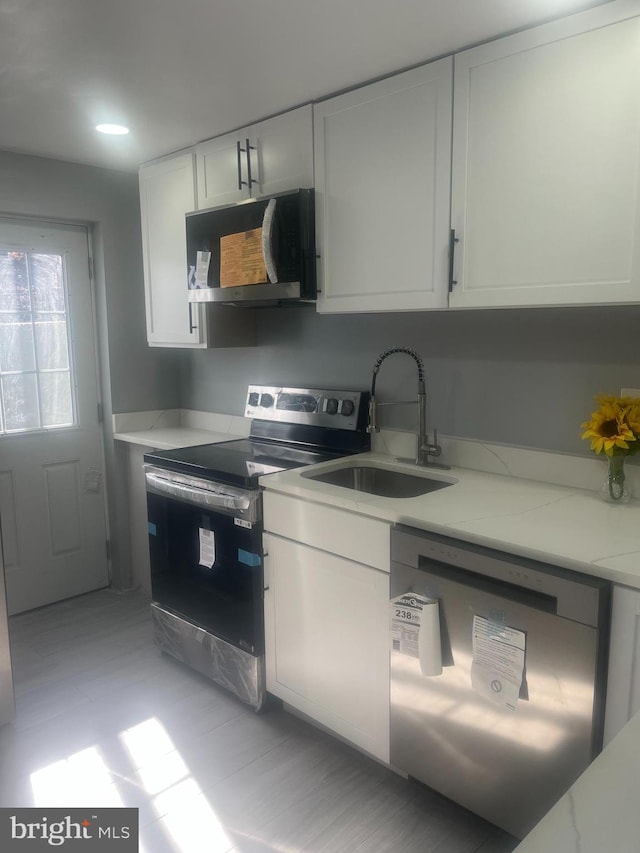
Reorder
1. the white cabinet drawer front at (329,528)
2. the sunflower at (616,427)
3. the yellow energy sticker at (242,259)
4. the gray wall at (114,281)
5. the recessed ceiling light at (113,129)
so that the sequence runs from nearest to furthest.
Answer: the sunflower at (616,427) → the white cabinet drawer front at (329,528) → the yellow energy sticker at (242,259) → the recessed ceiling light at (113,129) → the gray wall at (114,281)

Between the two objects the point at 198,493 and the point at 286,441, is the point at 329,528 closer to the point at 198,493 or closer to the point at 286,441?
the point at 198,493

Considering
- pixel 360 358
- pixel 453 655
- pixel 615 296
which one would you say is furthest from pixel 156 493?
pixel 615 296

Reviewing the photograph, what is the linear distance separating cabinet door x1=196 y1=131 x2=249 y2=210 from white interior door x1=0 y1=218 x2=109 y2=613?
90 cm

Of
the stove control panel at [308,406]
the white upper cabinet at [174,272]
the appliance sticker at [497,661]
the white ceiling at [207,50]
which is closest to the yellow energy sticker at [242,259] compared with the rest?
the white upper cabinet at [174,272]

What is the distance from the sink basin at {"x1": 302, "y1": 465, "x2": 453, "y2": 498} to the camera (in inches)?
91.4

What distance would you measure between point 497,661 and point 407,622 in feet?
0.92

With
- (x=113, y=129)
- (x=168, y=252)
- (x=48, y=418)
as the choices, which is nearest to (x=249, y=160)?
(x=113, y=129)

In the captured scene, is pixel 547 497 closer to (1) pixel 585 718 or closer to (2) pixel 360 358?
(1) pixel 585 718

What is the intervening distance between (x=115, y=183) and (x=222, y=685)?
8.20ft

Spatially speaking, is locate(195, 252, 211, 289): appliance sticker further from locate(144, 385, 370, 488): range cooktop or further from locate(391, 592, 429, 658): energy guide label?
locate(391, 592, 429, 658): energy guide label

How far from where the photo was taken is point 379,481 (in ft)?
8.08

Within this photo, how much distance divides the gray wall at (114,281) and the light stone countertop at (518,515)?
1518mm

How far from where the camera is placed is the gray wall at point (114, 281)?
9.78 feet

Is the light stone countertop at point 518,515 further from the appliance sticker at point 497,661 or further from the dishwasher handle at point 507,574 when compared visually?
the appliance sticker at point 497,661
